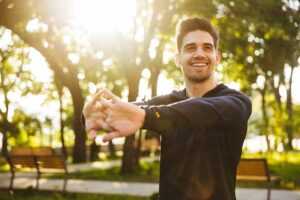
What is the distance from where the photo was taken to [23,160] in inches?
495

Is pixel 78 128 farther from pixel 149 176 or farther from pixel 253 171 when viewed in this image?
pixel 253 171

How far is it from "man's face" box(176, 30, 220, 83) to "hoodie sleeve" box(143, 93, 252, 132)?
0.45m

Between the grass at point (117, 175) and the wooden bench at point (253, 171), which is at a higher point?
the wooden bench at point (253, 171)

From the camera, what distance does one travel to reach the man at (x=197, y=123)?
202cm

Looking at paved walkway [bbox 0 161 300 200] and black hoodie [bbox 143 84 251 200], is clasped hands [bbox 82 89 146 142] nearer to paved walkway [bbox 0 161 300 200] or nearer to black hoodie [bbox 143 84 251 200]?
black hoodie [bbox 143 84 251 200]

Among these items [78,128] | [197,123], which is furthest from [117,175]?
[197,123]

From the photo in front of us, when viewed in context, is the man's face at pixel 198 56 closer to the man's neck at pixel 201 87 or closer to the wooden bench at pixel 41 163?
the man's neck at pixel 201 87

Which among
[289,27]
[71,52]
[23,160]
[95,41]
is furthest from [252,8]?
[71,52]

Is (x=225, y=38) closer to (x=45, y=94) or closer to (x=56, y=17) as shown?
(x=56, y=17)

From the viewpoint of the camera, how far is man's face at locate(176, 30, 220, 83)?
107 inches

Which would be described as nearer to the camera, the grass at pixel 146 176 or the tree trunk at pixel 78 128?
the grass at pixel 146 176

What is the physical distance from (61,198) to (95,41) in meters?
8.25

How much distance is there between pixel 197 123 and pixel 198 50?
0.79 meters

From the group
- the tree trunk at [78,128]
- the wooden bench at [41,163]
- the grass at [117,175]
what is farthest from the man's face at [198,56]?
the tree trunk at [78,128]
